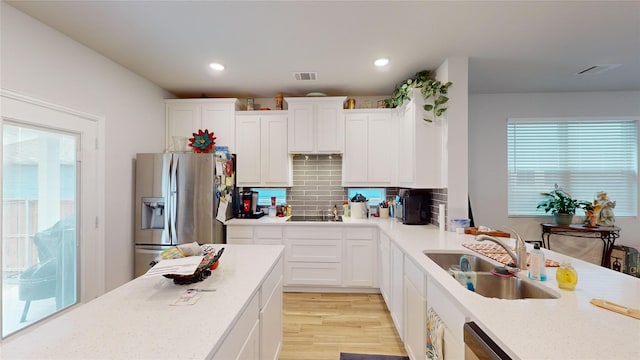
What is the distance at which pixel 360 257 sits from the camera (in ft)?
10.2

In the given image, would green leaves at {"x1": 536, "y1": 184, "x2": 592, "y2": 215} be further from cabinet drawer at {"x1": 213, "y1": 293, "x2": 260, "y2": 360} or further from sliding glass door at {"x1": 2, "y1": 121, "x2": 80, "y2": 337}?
sliding glass door at {"x1": 2, "y1": 121, "x2": 80, "y2": 337}

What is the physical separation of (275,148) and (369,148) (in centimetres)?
125

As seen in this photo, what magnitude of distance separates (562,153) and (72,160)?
5610mm

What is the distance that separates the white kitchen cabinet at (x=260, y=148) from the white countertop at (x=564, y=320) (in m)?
2.40

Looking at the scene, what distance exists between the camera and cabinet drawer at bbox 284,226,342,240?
312cm

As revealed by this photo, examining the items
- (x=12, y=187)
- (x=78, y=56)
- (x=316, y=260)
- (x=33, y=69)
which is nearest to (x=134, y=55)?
(x=78, y=56)

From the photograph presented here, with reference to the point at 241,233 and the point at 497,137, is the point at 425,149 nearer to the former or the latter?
the point at 497,137

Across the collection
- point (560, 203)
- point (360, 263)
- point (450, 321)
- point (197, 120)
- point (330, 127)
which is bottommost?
point (360, 263)

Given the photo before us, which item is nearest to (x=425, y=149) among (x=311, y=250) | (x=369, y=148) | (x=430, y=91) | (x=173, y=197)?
(x=430, y=91)

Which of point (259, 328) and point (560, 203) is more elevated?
point (560, 203)

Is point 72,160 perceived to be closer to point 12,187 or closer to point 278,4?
point 12,187

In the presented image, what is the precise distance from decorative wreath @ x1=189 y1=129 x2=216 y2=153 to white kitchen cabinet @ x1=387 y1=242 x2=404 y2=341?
7.96 ft

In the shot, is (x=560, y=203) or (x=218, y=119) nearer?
(x=560, y=203)

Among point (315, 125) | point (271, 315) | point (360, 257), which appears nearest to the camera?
point (271, 315)
